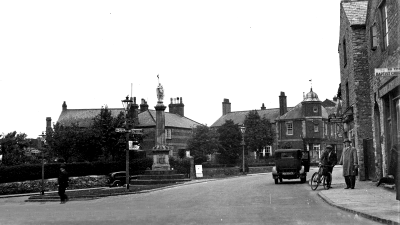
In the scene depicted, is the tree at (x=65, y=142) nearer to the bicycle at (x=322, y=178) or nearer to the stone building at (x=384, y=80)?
the bicycle at (x=322, y=178)

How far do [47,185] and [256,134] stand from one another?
43474 mm

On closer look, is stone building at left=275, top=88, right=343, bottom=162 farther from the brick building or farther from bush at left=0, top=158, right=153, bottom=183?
bush at left=0, top=158, right=153, bottom=183

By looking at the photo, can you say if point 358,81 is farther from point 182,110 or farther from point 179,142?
point 182,110

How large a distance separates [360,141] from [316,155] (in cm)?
5371

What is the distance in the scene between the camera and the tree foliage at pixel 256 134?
2955 inches

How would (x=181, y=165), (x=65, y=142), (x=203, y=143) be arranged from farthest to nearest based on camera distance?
(x=203, y=143), (x=65, y=142), (x=181, y=165)

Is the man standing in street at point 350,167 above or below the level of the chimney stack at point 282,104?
below

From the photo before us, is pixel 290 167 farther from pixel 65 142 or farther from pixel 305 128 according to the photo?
pixel 305 128

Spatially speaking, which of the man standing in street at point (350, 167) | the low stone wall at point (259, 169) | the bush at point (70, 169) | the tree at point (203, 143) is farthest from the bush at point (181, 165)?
the man standing in street at point (350, 167)

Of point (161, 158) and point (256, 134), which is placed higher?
point (256, 134)

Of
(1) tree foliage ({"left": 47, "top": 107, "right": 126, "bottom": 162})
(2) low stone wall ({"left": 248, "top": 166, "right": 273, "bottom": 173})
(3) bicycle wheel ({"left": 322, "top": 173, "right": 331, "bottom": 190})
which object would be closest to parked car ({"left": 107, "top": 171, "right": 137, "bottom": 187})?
(1) tree foliage ({"left": 47, "top": 107, "right": 126, "bottom": 162})

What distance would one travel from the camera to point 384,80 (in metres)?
18.5

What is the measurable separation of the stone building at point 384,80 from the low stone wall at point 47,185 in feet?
76.6

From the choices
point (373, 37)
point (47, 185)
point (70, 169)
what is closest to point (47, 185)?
point (47, 185)
